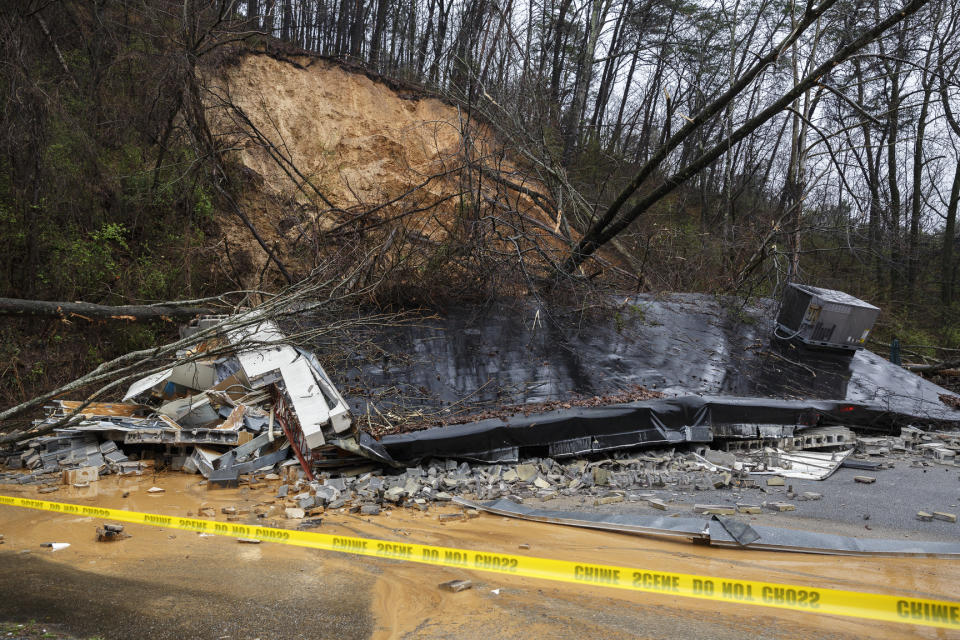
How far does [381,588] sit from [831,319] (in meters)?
7.18

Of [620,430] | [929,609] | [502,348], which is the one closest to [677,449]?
[620,430]

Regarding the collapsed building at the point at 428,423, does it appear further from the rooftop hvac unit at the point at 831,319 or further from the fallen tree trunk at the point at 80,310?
the rooftop hvac unit at the point at 831,319

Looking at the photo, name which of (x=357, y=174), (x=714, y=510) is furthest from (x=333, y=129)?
(x=714, y=510)

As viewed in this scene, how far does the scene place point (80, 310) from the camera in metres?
6.84

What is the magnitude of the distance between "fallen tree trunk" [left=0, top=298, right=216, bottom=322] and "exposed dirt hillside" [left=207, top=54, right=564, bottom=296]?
2123 millimetres

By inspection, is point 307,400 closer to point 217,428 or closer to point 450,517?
point 217,428

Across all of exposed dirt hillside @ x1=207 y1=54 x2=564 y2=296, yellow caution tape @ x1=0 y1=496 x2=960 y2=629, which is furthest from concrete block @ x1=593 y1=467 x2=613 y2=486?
exposed dirt hillside @ x1=207 y1=54 x2=564 y2=296

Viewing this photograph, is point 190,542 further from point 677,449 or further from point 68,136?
point 68,136

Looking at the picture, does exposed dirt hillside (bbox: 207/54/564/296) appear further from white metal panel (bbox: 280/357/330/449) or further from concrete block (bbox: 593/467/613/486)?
concrete block (bbox: 593/467/613/486)

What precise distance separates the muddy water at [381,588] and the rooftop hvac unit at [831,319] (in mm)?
5244

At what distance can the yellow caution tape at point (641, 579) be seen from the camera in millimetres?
2531

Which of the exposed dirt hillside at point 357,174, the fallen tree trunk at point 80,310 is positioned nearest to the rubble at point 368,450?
the fallen tree trunk at point 80,310

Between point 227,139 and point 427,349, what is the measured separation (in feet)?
19.9

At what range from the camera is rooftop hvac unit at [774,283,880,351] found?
310 inches
